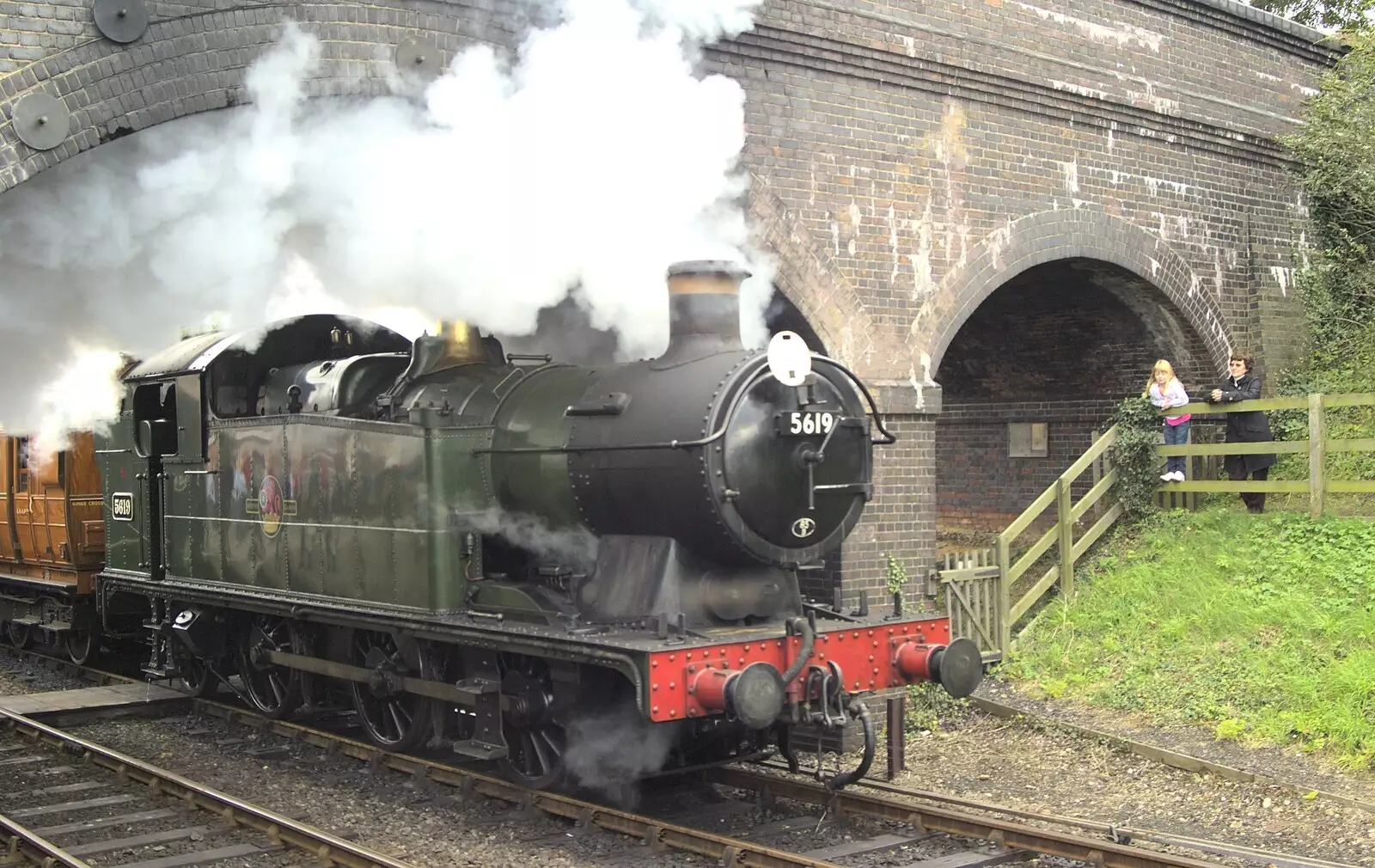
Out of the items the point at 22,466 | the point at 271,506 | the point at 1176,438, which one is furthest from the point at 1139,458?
the point at 22,466

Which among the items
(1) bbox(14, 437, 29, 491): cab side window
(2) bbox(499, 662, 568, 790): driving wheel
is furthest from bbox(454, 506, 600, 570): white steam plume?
(1) bbox(14, 437, 29, 491): cab side window

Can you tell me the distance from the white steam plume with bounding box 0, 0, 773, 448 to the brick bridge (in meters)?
0.34

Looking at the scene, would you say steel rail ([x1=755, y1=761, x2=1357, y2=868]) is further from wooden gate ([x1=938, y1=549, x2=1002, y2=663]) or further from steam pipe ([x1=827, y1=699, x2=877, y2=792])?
wooden gate ([x1=938, y1=549, x2=1002, y2=663])

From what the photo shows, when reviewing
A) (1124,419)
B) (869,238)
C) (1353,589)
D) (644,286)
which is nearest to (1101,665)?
(1353,589)

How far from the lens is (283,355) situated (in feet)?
30.5

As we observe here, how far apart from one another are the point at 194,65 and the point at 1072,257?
25.2 ft

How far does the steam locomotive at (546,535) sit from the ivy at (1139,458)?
5926 mm

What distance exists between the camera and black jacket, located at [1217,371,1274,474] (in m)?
11.7

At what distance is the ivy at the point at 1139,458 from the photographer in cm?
1228

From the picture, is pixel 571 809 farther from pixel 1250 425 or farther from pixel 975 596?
pixel 1250 425

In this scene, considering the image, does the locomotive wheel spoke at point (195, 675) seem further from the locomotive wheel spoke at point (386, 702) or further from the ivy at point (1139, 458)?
the ivy at point (1139, 458)

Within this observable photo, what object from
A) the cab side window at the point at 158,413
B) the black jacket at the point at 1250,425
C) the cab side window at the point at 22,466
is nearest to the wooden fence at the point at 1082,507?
→ the black jacket at the point at 1250,425

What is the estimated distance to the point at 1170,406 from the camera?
476 inches

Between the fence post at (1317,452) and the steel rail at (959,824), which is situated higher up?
the fence post at (1317,452)
